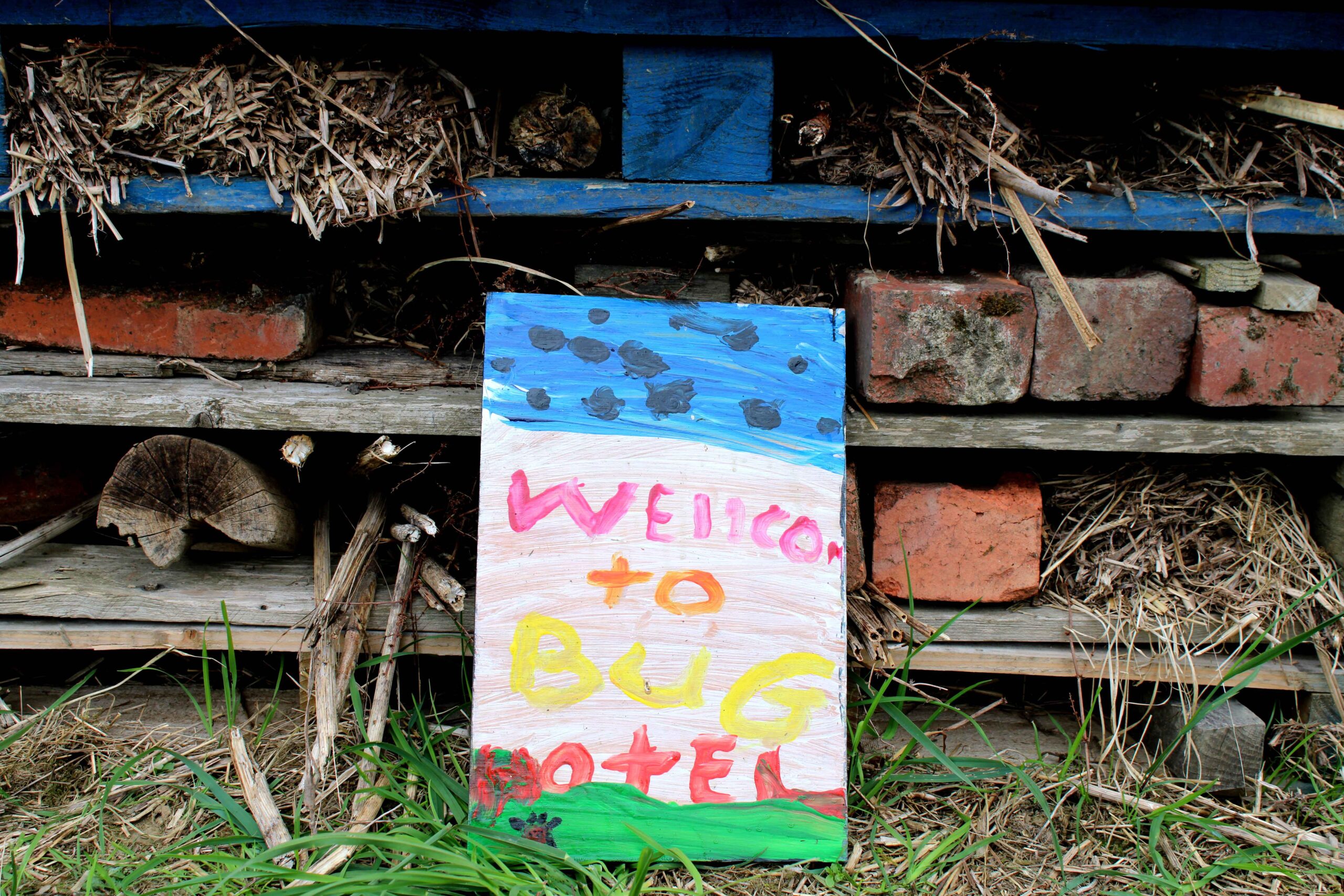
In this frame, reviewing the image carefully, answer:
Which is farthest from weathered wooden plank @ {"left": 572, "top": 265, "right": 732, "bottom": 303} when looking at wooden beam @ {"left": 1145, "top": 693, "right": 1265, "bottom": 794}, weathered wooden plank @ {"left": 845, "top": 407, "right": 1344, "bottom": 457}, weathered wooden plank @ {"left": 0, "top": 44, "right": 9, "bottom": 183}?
wooden beam @ {"left": 1145, "top": 693, "right": 1265, "bottom": 794}

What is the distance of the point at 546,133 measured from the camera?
203 cm

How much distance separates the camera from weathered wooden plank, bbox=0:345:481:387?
214cm

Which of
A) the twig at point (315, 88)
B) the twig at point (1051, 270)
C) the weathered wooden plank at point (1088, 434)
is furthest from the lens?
the weathered wooden plank at point (1088, 434)

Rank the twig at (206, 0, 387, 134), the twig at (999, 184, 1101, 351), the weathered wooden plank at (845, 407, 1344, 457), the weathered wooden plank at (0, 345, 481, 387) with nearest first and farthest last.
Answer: the twig at (999, 184, 1101, 351), the twig at (206, 0, 387, 134), the weathered wooden plank at (845, 407, 1344, 457), the weathered wooden plank at (0, 345, 481, 387)

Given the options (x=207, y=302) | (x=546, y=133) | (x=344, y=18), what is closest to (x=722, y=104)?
(x=546, y=133)

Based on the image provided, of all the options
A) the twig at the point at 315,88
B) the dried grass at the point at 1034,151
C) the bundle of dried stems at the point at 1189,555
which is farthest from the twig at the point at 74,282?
the bundle of dried stems at the point at 1189,555

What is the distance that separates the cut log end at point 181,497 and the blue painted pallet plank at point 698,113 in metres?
1.13

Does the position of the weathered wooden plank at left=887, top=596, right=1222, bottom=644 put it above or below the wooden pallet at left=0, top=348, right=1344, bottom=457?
below

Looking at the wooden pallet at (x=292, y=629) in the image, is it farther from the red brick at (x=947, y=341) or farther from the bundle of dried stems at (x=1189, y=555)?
the red brick at (x=947, y=341)

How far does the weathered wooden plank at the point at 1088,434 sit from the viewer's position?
2.03m

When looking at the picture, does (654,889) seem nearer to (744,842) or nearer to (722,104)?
(744,842)

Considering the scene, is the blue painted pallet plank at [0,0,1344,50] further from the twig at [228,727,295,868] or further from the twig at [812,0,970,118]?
the twig at [228,727,295,868]

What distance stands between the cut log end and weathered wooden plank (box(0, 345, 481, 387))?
0.89ft

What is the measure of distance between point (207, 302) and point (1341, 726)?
3002 millimetres
